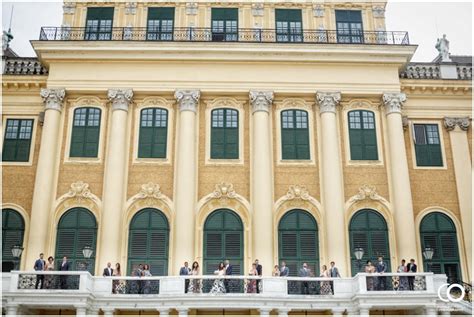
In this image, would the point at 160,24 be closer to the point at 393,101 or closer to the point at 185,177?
the point at 185,177

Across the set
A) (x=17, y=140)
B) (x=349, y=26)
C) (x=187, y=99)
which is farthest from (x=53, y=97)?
(x=349, y=26)

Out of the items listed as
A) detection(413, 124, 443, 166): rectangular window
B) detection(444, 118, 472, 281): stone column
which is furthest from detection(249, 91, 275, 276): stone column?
detection(444, 118, 472, 281): stone column

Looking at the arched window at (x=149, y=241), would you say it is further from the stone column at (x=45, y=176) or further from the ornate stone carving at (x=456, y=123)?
the ornate stone carving at (x=456, y=123)

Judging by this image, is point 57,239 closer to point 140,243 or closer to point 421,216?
point 140,243

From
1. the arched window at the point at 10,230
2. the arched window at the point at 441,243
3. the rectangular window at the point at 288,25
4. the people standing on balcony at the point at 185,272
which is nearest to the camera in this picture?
the people standing on balcony at the point at 185,272

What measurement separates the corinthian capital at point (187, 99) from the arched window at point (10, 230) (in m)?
9.03

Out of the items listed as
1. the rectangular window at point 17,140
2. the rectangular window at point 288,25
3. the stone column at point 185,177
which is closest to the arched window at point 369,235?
the stone column at point 185,177

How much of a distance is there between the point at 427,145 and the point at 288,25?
9.37 metres

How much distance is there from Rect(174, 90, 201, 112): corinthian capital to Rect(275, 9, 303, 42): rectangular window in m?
5.70

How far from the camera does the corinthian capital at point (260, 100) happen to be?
95.9ft

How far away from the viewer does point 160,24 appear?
32250 millimetres

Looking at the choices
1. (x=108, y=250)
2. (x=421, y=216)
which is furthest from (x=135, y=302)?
(x=421, y=216)

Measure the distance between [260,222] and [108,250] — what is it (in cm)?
668

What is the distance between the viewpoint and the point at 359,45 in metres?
29.5
